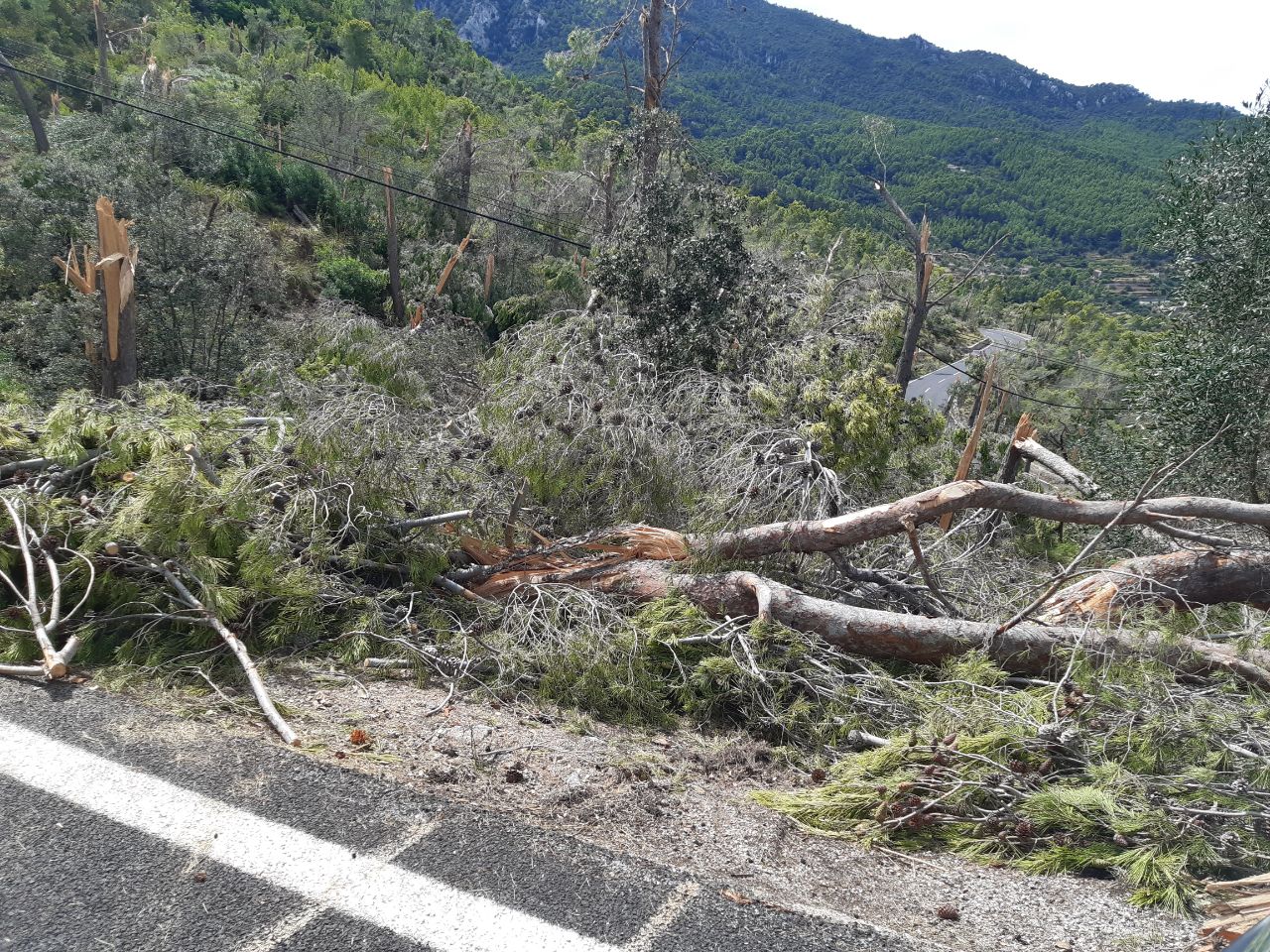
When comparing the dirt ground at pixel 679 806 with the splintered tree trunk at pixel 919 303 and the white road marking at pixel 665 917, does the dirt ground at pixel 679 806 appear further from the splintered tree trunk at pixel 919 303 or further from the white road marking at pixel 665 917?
the splintered tree trunk at pixel 919 303

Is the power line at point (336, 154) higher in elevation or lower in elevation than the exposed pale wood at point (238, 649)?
higher

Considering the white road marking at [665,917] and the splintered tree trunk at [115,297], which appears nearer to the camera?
the white road marking at [665,917]

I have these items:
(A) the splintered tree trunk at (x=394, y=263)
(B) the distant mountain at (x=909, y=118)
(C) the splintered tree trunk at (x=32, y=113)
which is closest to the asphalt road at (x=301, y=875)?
(A) the splintered tree trunk at (x=394, y=263)

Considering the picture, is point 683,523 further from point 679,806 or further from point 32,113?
point 32,113

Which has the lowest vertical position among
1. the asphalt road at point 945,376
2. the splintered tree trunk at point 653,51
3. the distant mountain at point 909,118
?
the asphalt road at point 945,376

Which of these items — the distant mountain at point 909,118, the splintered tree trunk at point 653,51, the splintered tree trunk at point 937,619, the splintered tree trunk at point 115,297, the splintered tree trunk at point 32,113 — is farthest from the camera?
the distant mountain at point 909,118

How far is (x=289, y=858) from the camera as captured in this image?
2342 millimetres

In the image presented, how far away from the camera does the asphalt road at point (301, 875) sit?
6.91 feet

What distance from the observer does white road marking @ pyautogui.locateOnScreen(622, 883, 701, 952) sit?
83.5 inches

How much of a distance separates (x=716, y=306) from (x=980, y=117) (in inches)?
4802

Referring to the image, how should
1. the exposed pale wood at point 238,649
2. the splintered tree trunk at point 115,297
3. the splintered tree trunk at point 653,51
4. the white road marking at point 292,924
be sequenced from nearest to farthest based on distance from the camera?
the white road marking at point 292,924 → the exposed pale wood at point 238,649 → the splintered tree trunk at point 115,297 → the splintered tree trunk at point 653,51

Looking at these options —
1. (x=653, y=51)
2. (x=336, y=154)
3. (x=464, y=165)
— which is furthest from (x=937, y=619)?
(x=336, y=154)

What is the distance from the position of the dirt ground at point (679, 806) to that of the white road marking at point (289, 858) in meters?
0.44

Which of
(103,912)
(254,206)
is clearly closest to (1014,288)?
(254,206)
